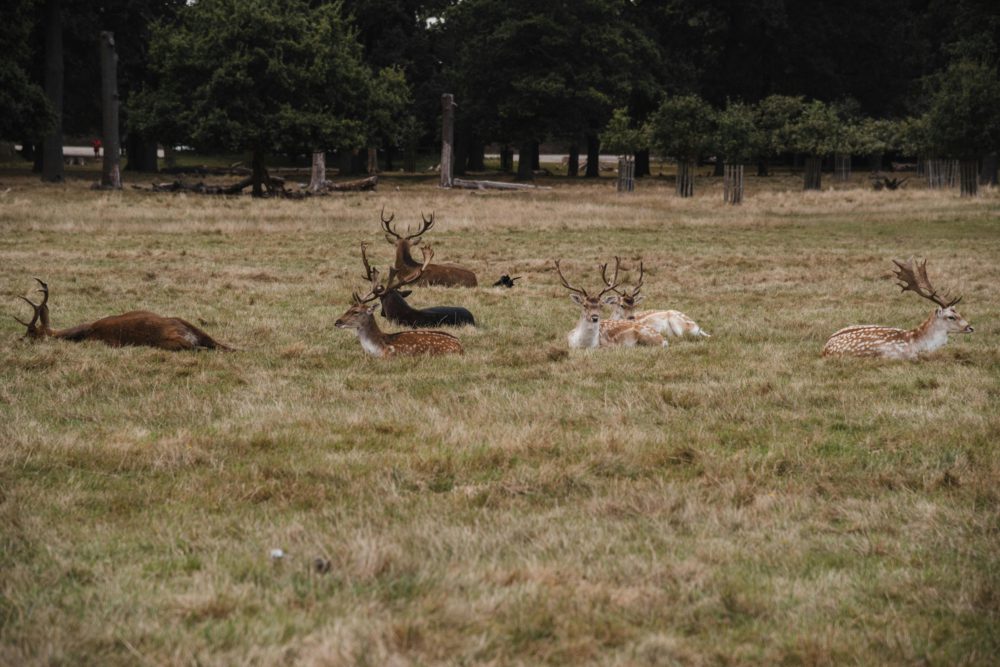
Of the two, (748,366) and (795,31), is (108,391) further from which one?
(795,31)

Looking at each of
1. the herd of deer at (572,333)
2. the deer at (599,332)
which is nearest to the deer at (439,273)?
the herd of deer at (572,333)

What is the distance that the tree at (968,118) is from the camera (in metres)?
38.7

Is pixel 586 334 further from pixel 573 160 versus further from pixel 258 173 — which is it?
pixel 573 160

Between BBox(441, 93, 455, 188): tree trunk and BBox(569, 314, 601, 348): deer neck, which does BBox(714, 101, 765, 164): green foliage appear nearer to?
BBox(441, 93, 455, 188): tree trunk

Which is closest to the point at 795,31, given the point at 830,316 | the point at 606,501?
the point at 830,316

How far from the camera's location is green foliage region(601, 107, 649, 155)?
4425 centimetres

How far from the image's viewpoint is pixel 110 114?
3578 cm

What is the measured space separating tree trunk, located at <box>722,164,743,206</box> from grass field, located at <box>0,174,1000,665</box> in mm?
23198

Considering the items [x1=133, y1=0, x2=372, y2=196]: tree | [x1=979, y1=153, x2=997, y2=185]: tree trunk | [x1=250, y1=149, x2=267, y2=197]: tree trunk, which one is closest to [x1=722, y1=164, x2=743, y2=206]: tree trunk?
[x1=133, y1=0, x2=372, y2=196]: tree

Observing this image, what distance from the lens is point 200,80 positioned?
3456 cm

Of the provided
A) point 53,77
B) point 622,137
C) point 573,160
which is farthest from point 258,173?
point 573,160

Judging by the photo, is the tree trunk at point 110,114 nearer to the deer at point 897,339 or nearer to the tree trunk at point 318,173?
the tree trunk at point 318,173

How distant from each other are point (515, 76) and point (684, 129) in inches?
391

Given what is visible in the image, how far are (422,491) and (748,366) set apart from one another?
433cm
